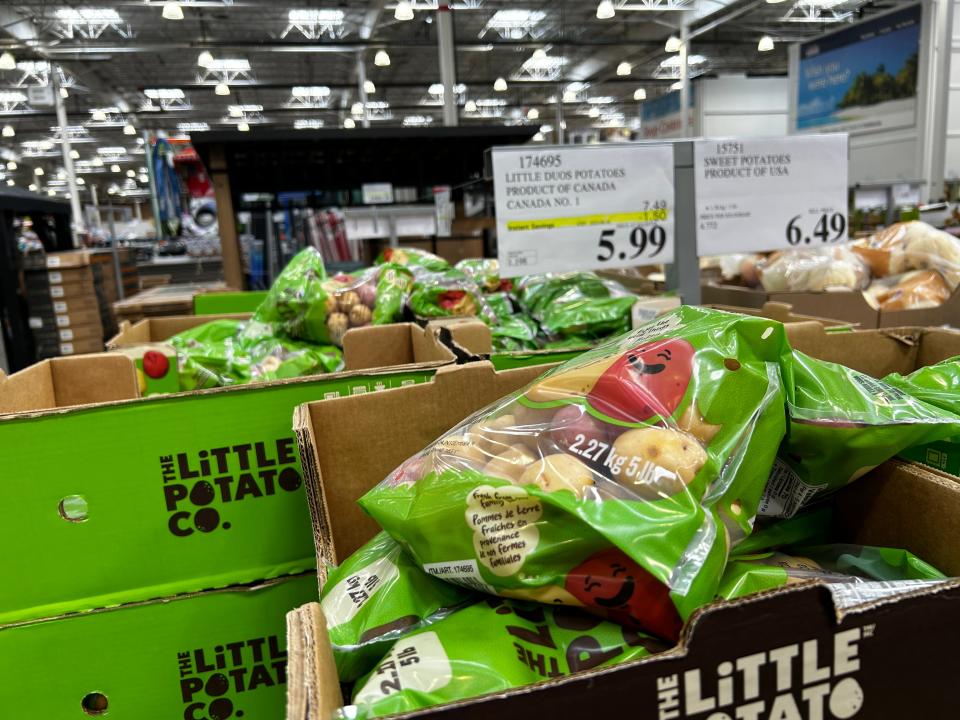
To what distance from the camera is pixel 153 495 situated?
1.04 meters

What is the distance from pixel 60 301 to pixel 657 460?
6.77m

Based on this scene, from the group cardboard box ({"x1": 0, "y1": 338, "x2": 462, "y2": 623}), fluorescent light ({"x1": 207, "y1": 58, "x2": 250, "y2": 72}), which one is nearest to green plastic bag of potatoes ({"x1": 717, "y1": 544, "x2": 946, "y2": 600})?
cardboard box ({"x1": 0, "y1": 338, "x2": 462, "y2": 623})

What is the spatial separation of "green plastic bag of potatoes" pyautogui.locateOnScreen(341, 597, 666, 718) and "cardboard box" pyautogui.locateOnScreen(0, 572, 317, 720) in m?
0.58

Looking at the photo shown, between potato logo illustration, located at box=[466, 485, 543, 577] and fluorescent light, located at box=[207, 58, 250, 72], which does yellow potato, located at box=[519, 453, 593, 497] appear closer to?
potato logo illustration, located at box=[466, 485, 543, 577]

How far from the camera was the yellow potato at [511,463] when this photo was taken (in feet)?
2.05

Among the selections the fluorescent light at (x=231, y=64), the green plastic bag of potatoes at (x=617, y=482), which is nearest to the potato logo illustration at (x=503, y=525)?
the green plastic bag of potatoes at (x=617, y=482)

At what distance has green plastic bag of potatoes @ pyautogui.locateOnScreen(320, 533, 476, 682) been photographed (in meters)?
0.61

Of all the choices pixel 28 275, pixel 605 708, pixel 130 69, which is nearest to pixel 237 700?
pixel 605 708

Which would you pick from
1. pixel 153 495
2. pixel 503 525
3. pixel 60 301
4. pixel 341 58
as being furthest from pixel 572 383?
pixel 341 58

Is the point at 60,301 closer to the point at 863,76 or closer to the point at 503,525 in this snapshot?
the point at 503,525

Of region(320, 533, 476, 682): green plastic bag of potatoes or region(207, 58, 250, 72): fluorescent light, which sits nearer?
region(320, 533, 476, 682): green plastic bag of potatoes

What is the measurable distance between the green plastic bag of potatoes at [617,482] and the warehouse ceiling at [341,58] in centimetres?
917

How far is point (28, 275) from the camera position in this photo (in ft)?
19.3

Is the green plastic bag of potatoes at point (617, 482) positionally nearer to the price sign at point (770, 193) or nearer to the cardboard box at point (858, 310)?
the price sign at point (770, 193)
